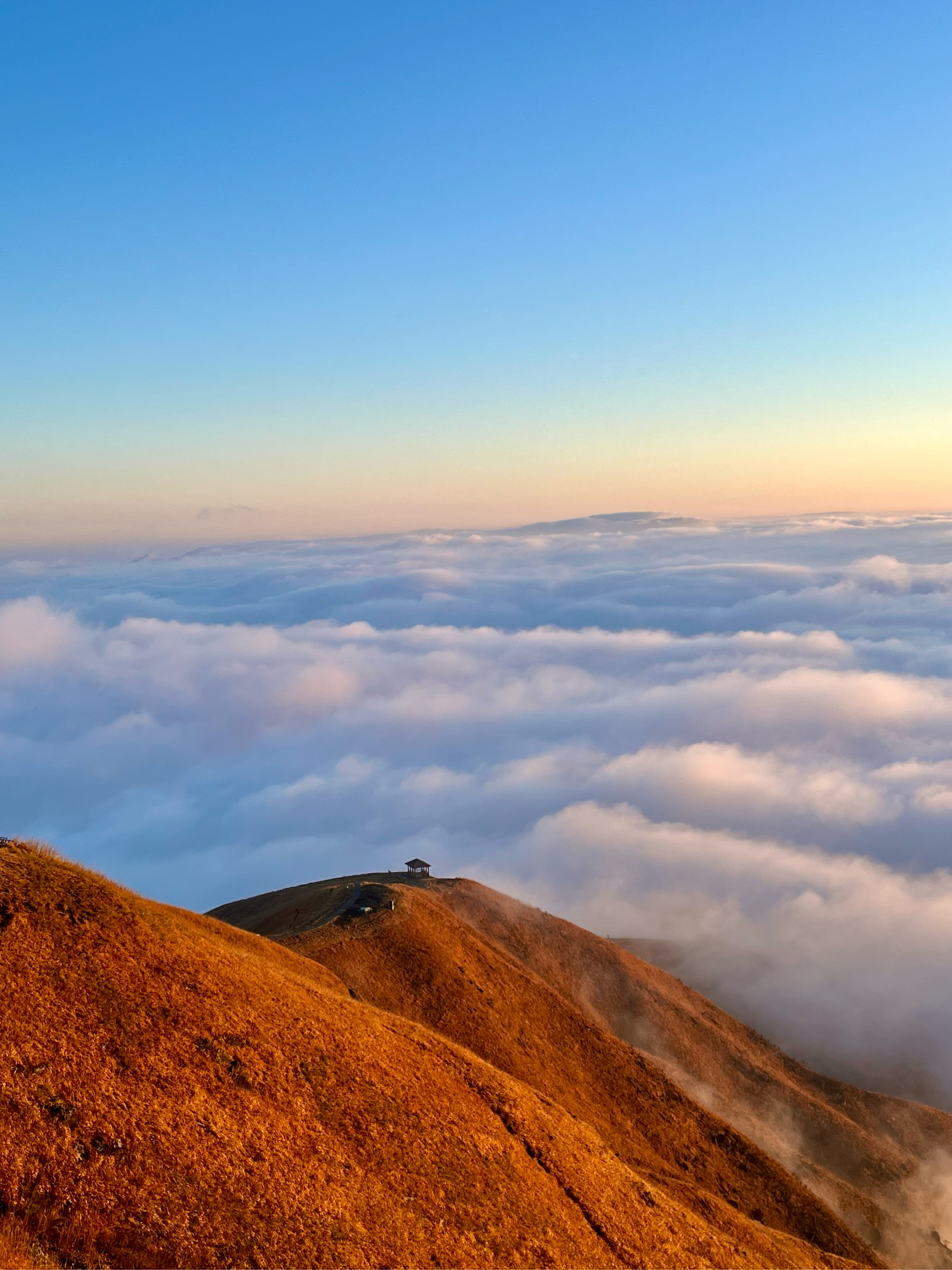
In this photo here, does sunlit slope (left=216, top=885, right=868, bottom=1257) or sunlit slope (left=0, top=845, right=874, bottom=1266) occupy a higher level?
sunlit slope (left=0, top=845, right=874, bottom=1266)

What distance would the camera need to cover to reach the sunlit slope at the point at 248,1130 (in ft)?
68.1

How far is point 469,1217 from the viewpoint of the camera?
25047 millimetres

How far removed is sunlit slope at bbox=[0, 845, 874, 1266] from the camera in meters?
20.8

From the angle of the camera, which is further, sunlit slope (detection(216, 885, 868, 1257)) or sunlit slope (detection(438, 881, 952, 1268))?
sunlit slope (detection(438, 881, 952, 1268))

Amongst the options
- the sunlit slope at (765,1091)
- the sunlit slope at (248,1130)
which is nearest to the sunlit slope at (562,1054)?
the sunlit slope at (765,1091)

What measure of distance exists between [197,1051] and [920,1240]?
205ft

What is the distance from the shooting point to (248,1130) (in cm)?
2436

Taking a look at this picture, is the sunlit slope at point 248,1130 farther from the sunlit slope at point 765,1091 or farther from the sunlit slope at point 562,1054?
the sunlit slope at point 765,1091

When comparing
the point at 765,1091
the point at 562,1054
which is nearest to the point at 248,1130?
the point at 562,1054

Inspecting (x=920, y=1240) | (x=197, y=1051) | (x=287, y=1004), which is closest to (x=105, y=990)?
(x=197, y=1051)

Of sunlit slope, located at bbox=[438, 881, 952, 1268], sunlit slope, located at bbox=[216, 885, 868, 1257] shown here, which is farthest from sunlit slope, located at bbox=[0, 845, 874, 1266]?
sunlit slope, located at bbox=[438, 881, 952, 1268]

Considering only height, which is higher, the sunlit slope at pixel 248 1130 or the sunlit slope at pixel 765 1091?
the sunlit slope at pixel 248 1130

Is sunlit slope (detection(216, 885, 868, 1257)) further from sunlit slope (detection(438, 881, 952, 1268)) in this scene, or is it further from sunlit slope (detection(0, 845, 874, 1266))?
sunlit slope (detection(0, 845, 874, 1266))

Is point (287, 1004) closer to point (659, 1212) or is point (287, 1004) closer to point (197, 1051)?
point (197, 1051)
